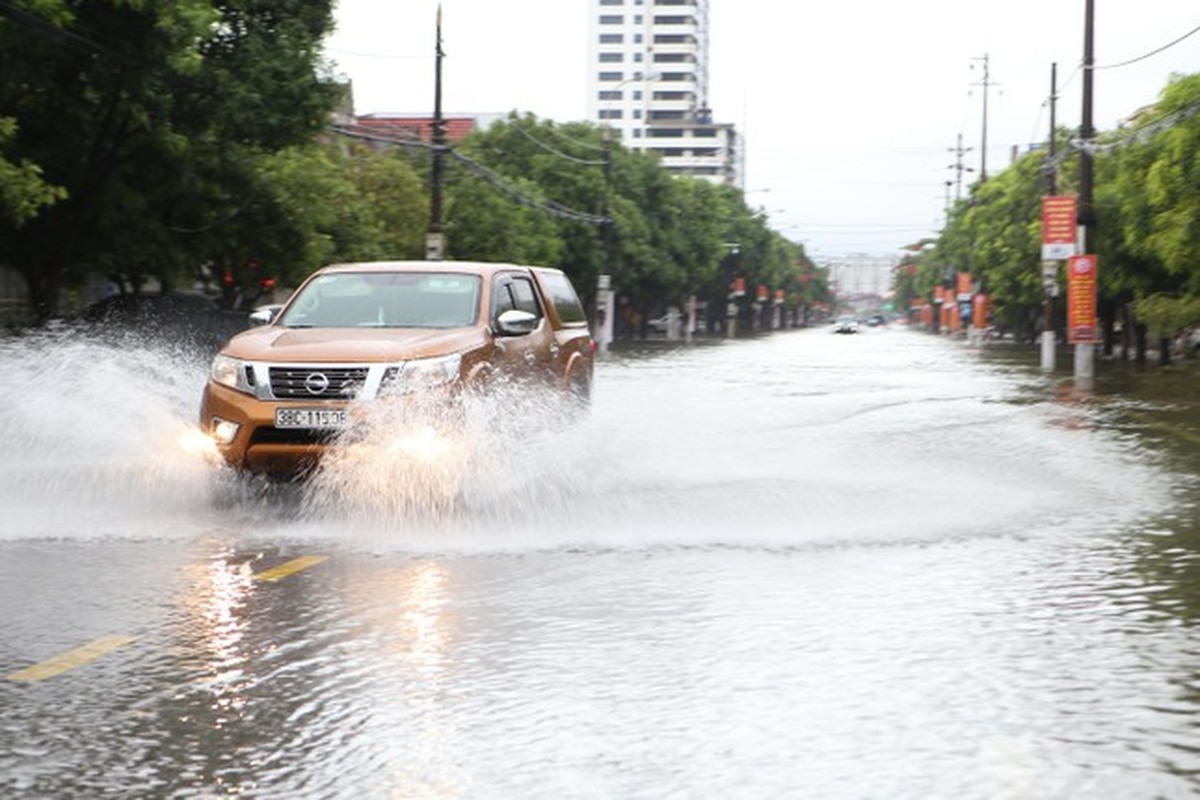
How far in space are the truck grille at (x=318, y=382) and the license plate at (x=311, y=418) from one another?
0.12 metres

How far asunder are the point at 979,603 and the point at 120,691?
12.4 ft

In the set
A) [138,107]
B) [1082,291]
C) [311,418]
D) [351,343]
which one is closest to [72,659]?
[311,418]

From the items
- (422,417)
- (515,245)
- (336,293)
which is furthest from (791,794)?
(515,245)

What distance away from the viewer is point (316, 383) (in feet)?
39.4

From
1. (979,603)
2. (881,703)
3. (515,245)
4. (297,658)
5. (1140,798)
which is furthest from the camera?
(515,245)

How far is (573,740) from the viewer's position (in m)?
5.51

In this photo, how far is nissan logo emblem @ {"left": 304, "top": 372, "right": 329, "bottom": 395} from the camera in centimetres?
1199

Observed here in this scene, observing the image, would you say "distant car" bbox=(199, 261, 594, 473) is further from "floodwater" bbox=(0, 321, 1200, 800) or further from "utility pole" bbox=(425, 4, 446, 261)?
"utility pole" bbox=(425, 4, 446, 261)

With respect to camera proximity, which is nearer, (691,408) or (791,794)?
(791,794)

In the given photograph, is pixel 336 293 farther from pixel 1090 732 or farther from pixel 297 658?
pixel 1090 732

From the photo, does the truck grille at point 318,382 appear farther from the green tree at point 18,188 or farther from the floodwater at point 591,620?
the green tree at point 18,188

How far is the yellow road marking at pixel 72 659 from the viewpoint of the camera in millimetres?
6520

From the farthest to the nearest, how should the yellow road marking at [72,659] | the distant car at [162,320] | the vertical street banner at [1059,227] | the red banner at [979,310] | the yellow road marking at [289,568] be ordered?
the red banner at [979,310] → the vertical street banner at [1059,227] → the distant car at [162,320] → the yellow road marking at [289,568] → the yellow road marking at [72,659]

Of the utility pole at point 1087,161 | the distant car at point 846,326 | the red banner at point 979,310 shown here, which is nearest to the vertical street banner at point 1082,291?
the utility pole at point 1087,161
